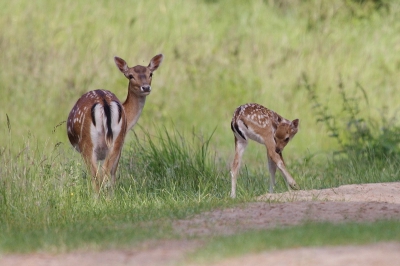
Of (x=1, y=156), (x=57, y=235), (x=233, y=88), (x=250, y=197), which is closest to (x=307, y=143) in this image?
(x=233, y=88)

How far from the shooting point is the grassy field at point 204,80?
11.6 m

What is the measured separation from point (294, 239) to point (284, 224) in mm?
1071

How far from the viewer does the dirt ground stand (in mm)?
6488

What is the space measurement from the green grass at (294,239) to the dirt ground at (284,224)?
131mm

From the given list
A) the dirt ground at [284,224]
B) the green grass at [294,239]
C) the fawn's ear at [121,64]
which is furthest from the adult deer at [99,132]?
the green grass at [294,239]

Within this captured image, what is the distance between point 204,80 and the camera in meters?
18.0

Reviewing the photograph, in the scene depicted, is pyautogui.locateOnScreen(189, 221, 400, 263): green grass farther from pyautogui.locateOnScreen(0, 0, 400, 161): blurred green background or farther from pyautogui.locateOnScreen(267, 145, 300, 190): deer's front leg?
pyautogui.locateOnScreen(0, 0, 400, 161): blurred green background

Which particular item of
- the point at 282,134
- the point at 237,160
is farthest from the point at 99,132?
the point at 282,134

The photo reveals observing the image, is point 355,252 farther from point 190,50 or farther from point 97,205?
point 190,50

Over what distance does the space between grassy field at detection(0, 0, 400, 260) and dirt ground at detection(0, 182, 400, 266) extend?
1.16m

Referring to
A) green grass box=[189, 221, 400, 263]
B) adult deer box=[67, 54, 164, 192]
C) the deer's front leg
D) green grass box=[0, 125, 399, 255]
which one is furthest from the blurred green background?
green grass box=[189, 221, 400, 263]

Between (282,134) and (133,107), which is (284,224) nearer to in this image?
(282,134)

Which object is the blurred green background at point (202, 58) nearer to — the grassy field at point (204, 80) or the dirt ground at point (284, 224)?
the grassy field at point (204, 80)

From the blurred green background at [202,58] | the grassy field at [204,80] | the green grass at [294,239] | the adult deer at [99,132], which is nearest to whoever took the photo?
the green grass at [294,239]
